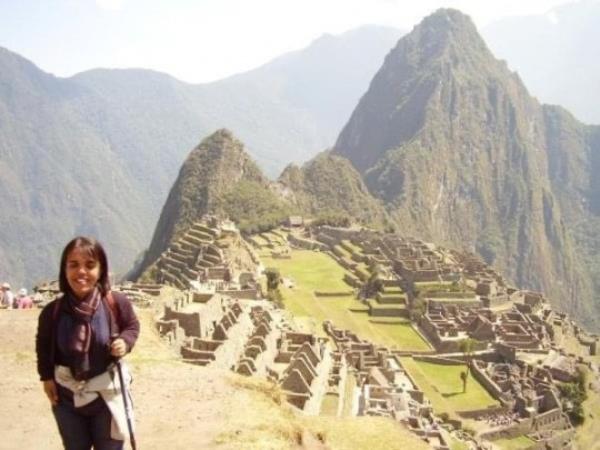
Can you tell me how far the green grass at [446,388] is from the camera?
111 ft

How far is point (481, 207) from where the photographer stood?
6772 inches

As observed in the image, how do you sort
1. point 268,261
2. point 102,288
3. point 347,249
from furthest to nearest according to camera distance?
point 347,249
point 268,261
point 102,288

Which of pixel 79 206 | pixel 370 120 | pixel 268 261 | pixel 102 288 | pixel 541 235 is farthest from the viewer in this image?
pixel 370 120

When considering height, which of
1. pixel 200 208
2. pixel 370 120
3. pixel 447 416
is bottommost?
pixel 447 416

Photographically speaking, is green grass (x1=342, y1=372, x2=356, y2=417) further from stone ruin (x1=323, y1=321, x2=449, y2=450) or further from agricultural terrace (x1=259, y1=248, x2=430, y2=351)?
agricultural terrace (x1=259, y1=248, x2=430, y2=351)

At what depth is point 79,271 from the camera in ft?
17.8

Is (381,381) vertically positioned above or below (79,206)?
below

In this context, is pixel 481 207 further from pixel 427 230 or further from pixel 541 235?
pixel 427 230

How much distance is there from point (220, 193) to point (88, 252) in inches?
3438

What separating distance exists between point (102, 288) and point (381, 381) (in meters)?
25.0

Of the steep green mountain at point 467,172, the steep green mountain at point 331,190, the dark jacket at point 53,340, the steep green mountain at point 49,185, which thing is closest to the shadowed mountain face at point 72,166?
the steep green mountain at point 49,185

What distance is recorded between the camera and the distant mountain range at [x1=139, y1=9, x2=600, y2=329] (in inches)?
5037

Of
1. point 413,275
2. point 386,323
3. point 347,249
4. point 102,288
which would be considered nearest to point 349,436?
point 102,288

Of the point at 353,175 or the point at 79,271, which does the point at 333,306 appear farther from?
the point at 353,175
